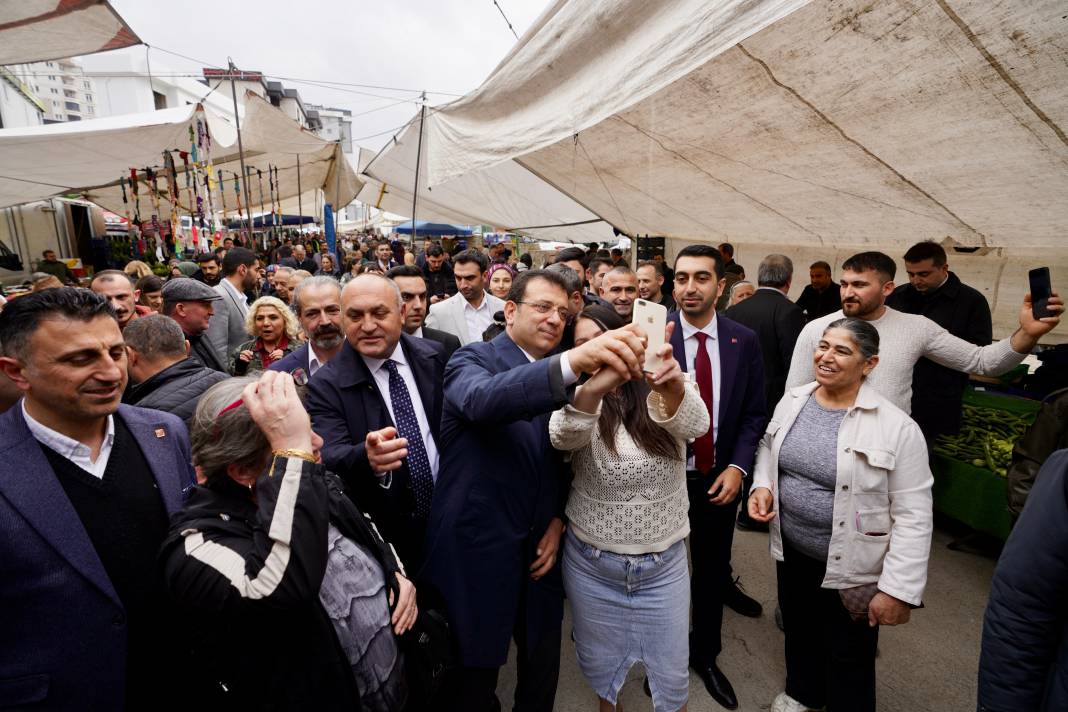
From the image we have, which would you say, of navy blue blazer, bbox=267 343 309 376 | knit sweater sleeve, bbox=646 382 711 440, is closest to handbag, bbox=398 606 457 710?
knit sweater sleeve, bbox=646 382 711 440

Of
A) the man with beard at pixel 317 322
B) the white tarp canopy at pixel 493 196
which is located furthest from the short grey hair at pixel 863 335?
the white tarp canopy at pixel 493 196

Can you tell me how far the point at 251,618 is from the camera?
1254 mm

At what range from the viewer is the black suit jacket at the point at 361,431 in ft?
6.54

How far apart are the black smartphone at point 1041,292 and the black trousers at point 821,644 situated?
1677 mm

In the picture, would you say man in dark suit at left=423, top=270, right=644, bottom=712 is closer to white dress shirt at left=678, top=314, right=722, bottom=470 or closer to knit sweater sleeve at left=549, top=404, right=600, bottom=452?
knit sweater sleeve at left=549, top=404, right=600, bottom=452

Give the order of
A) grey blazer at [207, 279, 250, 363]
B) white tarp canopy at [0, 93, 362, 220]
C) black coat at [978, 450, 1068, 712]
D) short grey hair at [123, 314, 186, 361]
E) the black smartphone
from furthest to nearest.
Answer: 1. white tarp canopy at [0, 93, 362, 220]
2. grey blazer at [207, 279, 250, 363]
3. the black smartphone
4. short grey hair at [123, 314, 186, 361]
5. black coat at [978, 450, 1068, 712]

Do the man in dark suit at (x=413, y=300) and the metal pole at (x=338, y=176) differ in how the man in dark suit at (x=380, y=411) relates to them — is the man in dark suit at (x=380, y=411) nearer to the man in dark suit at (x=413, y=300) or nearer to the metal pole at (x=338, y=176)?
the man in dark suit at (x=413, y=300)

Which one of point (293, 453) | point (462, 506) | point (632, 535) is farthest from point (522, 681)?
point (293, 453)

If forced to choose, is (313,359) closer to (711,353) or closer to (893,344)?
(711,353)

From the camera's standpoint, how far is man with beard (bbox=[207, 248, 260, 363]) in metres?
4.45

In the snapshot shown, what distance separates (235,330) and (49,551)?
12.7 ft

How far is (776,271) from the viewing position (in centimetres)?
402

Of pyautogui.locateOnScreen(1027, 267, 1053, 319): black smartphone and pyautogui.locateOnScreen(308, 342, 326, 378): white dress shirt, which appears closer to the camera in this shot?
pyautogui.locateOnScreen(1027, 267, 1053, 319): black smartphone

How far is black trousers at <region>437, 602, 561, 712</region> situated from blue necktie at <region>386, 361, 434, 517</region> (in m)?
0.55
